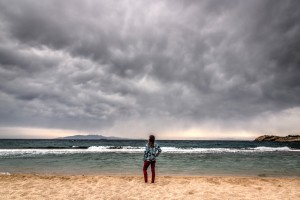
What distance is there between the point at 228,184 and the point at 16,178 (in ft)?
32.6

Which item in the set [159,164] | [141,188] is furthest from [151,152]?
[159,164]

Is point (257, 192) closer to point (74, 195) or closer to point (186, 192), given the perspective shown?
point (186, 192)

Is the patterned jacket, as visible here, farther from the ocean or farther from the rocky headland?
the rocky headland

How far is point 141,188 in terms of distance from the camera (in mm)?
9867

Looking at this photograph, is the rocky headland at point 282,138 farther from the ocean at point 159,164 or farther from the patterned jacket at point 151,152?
the patterned jacket at point 151,152

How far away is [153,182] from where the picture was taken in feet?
35.7

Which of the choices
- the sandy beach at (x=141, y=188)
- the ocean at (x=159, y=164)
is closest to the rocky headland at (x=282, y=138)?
the ocean at (x=159, y=164)

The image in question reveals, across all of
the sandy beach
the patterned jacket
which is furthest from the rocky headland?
the patterned jacket

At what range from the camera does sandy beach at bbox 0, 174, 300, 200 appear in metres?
8.72

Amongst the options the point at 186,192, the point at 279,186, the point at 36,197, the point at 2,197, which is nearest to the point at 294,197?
the point at 279,186

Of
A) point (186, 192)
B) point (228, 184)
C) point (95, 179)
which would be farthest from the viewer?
point (95, 179)

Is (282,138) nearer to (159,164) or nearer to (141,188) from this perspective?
(159,164)

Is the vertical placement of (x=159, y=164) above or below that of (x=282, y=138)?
below

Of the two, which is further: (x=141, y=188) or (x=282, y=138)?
(x=282, y=138)
